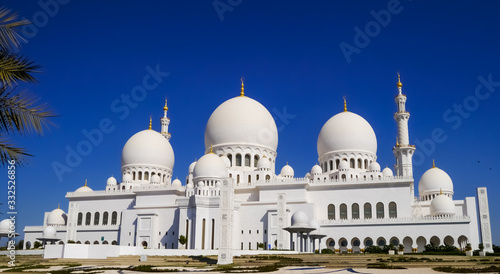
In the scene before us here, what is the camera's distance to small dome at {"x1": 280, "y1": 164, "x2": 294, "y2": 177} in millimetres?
49691

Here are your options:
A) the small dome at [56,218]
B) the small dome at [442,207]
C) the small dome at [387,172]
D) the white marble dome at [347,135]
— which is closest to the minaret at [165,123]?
the small dome at [56,218]

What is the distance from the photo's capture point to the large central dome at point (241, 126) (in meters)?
52.3

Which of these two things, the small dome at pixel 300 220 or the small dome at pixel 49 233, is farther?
the small dome at pixel 49 233

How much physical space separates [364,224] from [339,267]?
2265 cm

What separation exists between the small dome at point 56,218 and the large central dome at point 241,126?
1885 centimetres

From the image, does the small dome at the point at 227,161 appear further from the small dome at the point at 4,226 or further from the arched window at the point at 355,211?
the small dome at the point at 4,226

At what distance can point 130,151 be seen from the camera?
54.9 meters

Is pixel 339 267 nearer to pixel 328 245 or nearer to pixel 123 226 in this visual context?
pixel 328 245

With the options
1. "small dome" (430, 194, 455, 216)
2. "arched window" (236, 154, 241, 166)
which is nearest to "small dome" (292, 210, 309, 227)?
"small dome" (430, 194, 455, 216)

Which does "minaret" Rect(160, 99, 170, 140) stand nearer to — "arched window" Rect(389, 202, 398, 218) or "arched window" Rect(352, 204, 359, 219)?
"arched window" Rect(352, 204, 359, 219)

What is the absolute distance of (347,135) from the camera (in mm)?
50469

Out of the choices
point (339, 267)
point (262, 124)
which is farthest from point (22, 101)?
point (262, 124)

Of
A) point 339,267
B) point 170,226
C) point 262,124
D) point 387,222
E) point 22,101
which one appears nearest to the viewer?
point 22,101

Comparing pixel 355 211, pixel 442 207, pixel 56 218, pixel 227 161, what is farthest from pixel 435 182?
pixel 56 218
